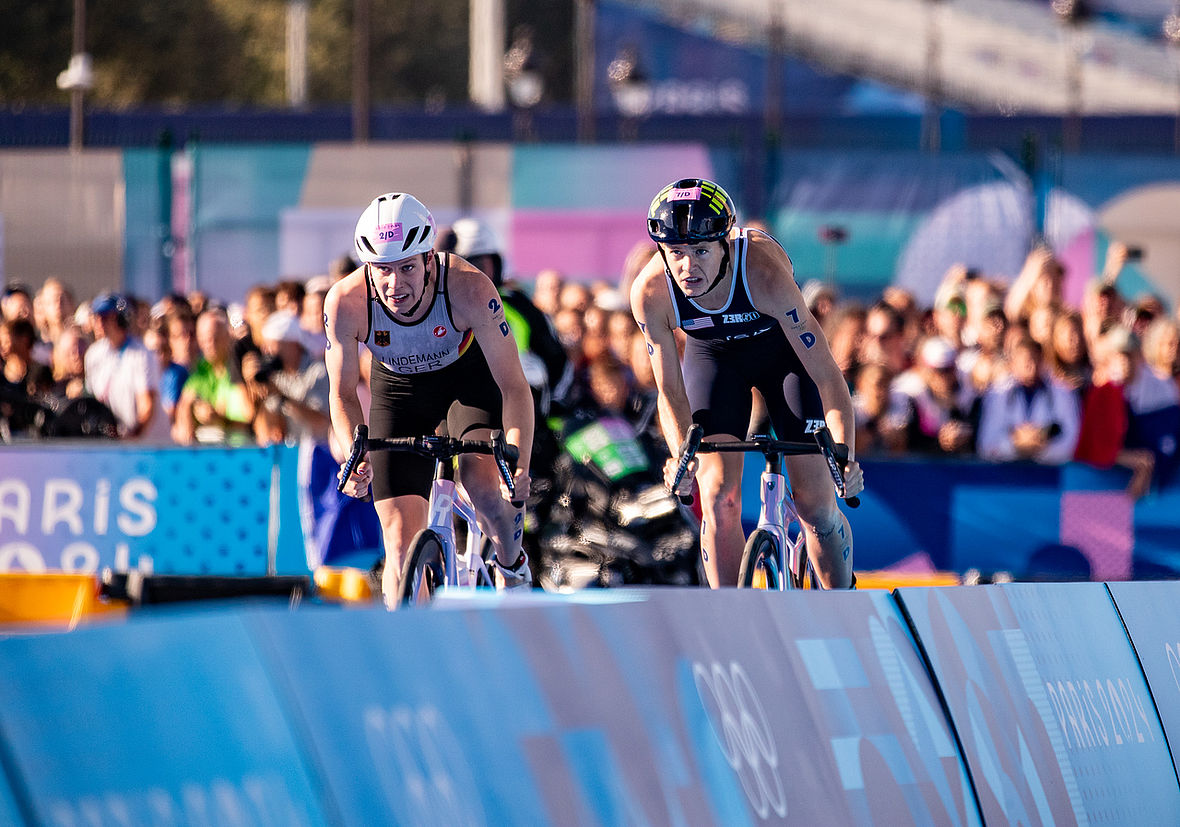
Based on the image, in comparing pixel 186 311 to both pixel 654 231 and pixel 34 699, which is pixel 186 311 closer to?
pixel 654 231

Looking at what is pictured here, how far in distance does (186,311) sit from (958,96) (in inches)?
1320

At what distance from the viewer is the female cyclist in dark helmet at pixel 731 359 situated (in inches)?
275

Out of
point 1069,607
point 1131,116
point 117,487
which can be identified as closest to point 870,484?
point 117,487

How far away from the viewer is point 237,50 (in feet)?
204

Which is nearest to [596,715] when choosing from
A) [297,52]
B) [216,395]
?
[216,395]

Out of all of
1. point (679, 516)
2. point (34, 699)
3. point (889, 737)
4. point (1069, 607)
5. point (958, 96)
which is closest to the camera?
point (34, 699)

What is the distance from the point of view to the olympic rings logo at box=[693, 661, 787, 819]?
386cm

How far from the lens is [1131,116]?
22.6 meters

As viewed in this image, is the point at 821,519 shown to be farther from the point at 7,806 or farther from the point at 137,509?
the point at 137,509

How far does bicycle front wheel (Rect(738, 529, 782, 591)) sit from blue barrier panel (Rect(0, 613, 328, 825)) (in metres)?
4.23

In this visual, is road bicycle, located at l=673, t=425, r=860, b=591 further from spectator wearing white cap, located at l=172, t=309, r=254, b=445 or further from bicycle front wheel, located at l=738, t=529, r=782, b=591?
spectator wearing white cap, located at l=172, t=309, r=254, b=445

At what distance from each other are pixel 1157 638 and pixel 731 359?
2.30 m

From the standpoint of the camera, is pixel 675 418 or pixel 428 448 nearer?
pixel 428 448

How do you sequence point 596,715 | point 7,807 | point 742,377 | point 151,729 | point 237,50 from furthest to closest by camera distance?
point 237,50 → point 742,377 → point 596,715 → point 151,729 → point 7,807
